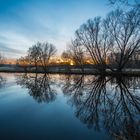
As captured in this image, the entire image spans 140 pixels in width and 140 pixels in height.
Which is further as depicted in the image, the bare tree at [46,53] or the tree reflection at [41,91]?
the bare tree at [46,53]

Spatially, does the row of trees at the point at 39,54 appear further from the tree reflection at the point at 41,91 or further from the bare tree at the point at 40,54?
the tree reflection at the point at 41,91

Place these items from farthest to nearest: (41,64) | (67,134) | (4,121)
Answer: (41,64)
(4,121)
(67,134)

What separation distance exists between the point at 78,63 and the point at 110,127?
50582mm

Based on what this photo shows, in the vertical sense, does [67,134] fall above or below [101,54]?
below

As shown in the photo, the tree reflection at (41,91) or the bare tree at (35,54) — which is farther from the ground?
the bare tree at (35,54)

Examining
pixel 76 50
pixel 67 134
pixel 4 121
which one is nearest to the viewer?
pixel 67 134

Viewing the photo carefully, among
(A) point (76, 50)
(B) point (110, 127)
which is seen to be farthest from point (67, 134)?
(A) point (76, 50)

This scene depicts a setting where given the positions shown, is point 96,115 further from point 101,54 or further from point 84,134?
point 101,54

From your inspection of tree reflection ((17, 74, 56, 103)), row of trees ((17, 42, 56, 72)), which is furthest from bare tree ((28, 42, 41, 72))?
tree reflection ((17, 74, 56, 103))

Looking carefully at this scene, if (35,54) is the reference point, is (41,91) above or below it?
below

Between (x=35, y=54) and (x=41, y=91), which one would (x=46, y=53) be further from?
(x=41, y=91)

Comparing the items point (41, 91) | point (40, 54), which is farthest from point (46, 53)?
point (41, 91)

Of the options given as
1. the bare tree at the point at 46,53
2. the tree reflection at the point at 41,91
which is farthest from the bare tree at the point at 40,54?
the tree reflection at the point at 41,91

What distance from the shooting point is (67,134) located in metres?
5.98
